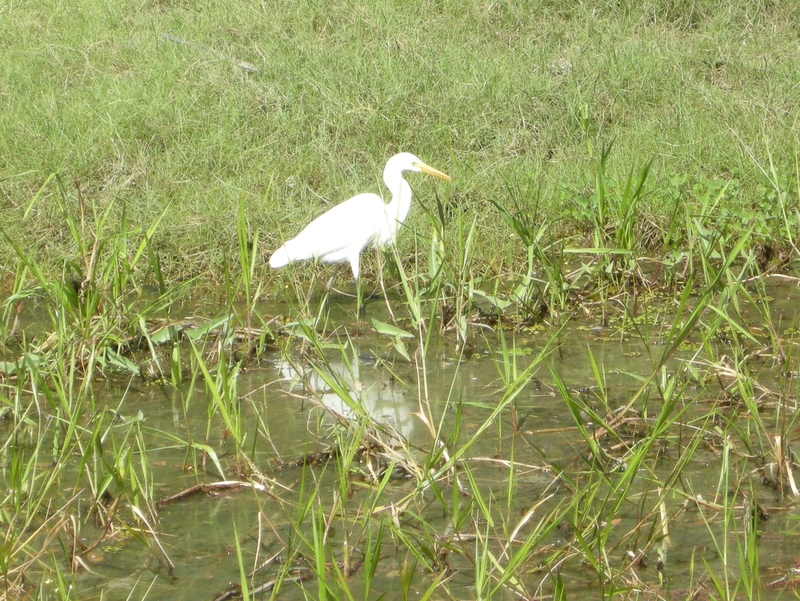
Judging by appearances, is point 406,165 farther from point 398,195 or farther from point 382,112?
point 382,112

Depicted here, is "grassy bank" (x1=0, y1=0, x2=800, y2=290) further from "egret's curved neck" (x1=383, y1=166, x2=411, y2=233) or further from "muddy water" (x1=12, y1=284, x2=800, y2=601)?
"muddy water" (x1=12, y1=284, x2=800, y2=601)

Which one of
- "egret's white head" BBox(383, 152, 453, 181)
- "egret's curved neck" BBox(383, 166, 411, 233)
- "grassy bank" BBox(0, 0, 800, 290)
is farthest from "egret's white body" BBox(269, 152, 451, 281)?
"grassy bank" BBox(0, 0, 800, 290)

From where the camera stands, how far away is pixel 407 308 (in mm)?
4957

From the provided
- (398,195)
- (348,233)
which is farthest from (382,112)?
(348,233)

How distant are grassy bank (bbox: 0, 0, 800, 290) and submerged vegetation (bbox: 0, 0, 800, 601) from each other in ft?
0.09

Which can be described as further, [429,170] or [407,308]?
[429,170]

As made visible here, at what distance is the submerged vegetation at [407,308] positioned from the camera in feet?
8.43

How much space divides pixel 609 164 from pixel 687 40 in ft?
7.73

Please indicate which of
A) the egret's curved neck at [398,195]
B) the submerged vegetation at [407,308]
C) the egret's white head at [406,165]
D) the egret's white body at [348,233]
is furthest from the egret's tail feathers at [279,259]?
the egret's white head at [406,165]

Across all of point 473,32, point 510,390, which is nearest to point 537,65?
point 473,32

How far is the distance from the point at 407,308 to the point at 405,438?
180 cm

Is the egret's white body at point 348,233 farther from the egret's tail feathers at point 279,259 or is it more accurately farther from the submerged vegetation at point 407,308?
the submerged vegetation at point 407,308

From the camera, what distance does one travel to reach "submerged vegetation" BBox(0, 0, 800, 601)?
2.57 meters

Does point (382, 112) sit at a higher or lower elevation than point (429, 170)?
lower
